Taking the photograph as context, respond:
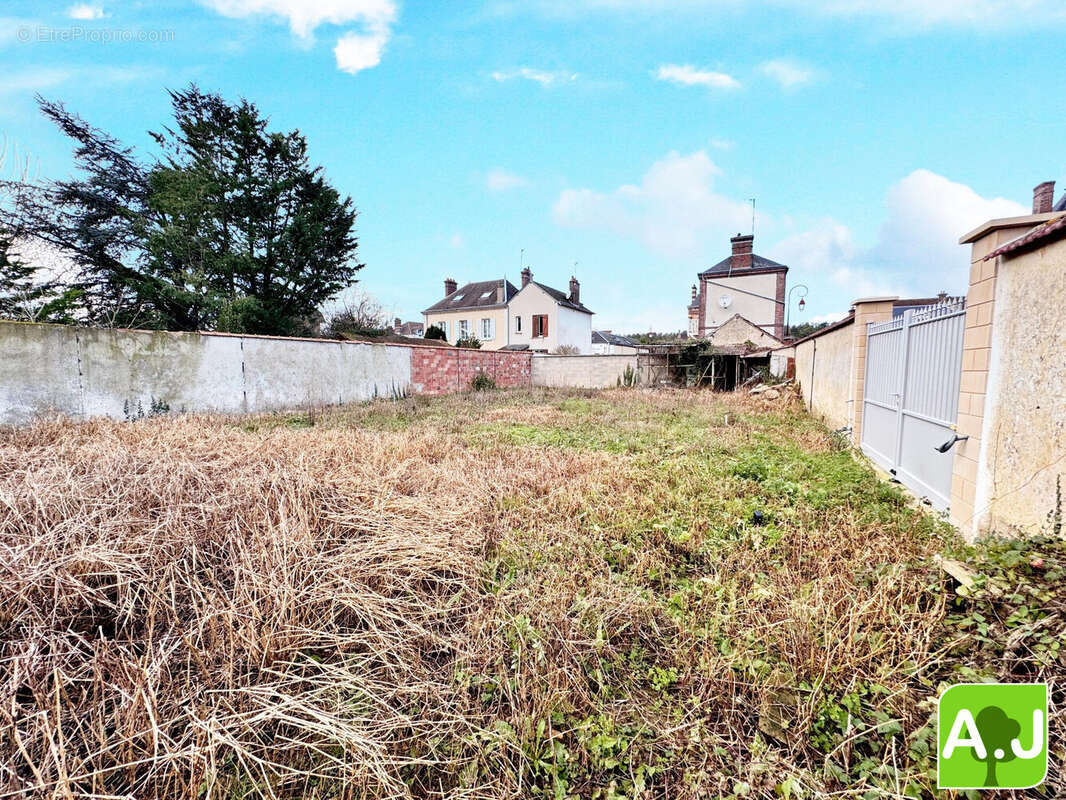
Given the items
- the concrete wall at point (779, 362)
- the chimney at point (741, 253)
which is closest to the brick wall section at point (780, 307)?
the chimney at point (741, 253)

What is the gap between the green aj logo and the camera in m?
1.35

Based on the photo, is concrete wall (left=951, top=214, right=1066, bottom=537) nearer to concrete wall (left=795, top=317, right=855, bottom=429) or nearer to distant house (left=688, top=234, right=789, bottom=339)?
concrete wall (left=795, top=317, right=855, bottom=429)

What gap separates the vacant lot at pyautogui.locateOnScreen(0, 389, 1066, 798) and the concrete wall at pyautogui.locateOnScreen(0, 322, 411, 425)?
520cm

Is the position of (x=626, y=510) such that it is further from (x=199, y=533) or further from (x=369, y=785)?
(x=199, y=533)

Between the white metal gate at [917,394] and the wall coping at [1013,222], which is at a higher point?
the wall coping at [1013,222]

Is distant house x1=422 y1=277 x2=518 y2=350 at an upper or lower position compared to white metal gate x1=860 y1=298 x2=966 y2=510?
upper

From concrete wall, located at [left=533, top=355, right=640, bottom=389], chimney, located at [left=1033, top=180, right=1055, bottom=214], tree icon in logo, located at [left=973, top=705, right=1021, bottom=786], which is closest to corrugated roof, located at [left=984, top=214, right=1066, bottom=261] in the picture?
tree icon in logo, located at [left=973, top=705, right=1021, bottom=786]

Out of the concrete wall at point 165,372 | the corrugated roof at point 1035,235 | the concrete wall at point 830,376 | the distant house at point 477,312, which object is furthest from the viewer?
the distant house at point 477,312

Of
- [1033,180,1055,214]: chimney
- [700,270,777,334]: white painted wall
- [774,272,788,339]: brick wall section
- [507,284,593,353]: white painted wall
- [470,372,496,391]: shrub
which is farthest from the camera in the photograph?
[507,284,593,353]: white painted wall

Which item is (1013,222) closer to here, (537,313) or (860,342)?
(860,342)

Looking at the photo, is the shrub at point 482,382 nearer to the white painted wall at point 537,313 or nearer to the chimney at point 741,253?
the white painted wall at point 537,313

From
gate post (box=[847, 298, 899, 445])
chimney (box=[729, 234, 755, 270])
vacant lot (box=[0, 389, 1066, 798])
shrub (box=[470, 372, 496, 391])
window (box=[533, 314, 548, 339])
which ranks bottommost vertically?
vacant lot (box=[0, 389, 1066, 798])

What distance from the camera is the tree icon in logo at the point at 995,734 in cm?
138

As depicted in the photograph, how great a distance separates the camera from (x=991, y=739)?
143 cm
